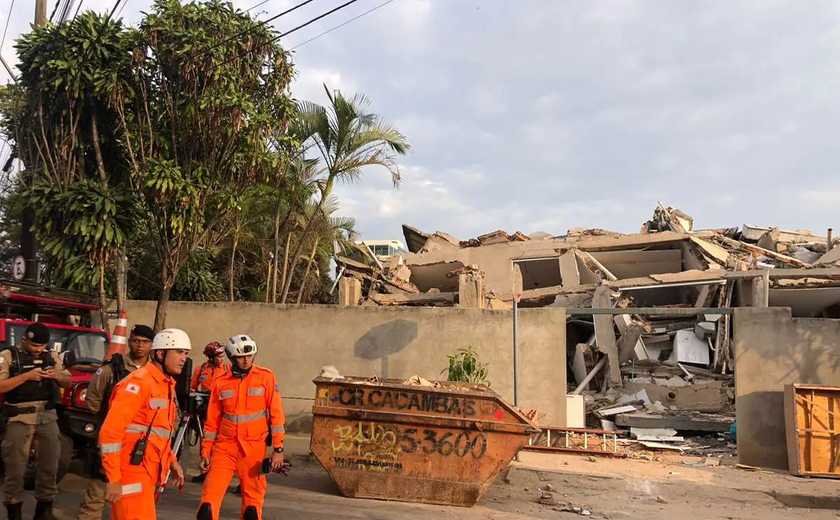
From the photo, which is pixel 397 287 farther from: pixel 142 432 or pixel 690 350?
pixel 142 432

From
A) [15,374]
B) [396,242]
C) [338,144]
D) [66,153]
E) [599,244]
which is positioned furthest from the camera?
[396,242]

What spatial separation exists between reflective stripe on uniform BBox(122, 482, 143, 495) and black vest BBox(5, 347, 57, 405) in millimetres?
2442

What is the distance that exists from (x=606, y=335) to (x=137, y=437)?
1389 cm

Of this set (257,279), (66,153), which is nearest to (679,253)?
(257,279)

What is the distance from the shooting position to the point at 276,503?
7152 millimetres

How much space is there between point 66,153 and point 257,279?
36.0ft

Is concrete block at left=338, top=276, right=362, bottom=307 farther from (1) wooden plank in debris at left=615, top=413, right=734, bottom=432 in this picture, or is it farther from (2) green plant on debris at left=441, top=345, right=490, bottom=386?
(1) wooden plank in debris at left=615, top=413, right=734, bottom=432

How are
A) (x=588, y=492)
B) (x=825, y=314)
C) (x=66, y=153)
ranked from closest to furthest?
(x=588, y=492)
(x=66, y=153)
(x=825, y=314)

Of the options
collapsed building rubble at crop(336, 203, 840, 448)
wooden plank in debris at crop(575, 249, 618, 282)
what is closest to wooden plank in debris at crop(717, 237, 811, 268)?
collapsed building rubble at crop(336, 203, 840, 448)

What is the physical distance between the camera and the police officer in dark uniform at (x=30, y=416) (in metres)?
5.55

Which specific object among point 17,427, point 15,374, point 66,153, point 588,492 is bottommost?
point 588,492

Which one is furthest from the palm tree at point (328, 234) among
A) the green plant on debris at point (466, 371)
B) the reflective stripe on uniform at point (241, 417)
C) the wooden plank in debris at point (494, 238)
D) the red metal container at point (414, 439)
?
the reflective stripe on uniform at point (241, 417)

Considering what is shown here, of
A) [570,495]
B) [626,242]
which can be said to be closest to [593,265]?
[626,242]

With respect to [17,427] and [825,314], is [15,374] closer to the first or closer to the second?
[17,427]
